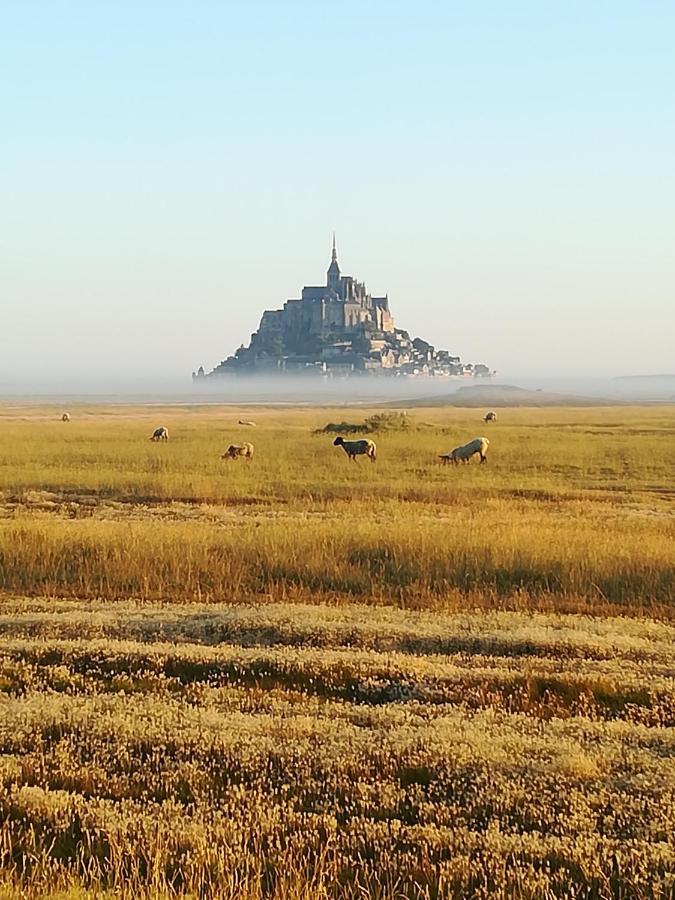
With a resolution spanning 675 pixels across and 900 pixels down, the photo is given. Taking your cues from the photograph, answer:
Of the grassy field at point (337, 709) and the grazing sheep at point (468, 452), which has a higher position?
the grazing sheep at point (468, 452)

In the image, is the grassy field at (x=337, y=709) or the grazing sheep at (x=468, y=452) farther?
the grazing sheep at (x=468, y=452)

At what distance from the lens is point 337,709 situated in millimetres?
9094

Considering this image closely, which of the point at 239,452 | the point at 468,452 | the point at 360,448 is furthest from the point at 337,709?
the point at 239,452

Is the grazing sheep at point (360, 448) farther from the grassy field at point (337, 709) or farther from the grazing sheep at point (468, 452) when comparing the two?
the grassy field at point (337, 709)

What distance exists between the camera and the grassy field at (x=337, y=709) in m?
6.22

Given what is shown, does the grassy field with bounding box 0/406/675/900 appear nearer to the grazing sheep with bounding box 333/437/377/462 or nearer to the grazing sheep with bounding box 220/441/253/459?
the grazing sheep with bounding box 333/437/377/462

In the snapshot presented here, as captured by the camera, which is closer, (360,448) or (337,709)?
(337,709)

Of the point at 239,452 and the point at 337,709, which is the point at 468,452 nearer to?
the point at 239,452

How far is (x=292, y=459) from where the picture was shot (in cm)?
4216

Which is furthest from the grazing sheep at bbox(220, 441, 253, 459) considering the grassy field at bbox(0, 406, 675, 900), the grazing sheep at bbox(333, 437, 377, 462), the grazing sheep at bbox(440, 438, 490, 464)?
the grassy field at bbox(0, 406, 675, 900)

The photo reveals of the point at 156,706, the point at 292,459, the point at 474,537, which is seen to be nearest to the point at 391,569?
the point at 474,537

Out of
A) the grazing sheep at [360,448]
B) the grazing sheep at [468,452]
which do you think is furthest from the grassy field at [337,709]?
the grazing sheep at [360,448]

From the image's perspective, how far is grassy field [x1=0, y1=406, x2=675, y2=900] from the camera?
6223 millimetres

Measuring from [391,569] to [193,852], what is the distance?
10868mm
